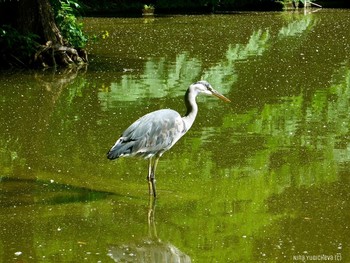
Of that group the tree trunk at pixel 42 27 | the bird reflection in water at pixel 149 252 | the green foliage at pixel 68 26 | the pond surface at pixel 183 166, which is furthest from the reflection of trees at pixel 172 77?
the bird reflection in water at pixel 149 252

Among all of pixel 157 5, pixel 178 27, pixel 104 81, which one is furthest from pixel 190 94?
pixel 157 5

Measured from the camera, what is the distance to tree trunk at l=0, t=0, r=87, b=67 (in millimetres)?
16969

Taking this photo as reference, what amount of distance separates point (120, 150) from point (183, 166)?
179 centimetres

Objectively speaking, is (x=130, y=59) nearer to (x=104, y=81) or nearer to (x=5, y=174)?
(x=104, y=81)

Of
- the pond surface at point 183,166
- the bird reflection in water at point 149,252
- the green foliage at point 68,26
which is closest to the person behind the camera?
the bird reflection in water at point 149,252

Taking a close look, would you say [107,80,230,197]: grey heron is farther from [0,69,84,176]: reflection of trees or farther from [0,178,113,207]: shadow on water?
[0,69,84,176]: reflection of trees

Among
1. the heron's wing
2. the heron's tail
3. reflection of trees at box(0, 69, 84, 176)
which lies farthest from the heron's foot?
reflection of trees at box(0, 69, 84, 176)

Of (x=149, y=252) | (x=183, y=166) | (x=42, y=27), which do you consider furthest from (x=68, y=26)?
(x=149, y=252)

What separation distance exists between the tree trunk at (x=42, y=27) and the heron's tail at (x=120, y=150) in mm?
9253

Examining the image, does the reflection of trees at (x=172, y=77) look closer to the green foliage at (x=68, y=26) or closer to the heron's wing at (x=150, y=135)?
the green foliage at (x=68, y=26)

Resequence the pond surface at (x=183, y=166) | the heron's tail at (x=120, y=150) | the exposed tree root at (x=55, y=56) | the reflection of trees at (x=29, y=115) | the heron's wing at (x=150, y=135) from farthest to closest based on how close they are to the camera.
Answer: the exposed tree root at (x=55, y=56)
the reflection of trees at (x=29, y=115)
the heron's wing at (x=150, y=135)
the heron's tail at (x=120, y=150)
the pond surface at (x=183, y=166)

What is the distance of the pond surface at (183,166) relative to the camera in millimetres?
7242

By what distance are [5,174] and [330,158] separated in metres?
4.02

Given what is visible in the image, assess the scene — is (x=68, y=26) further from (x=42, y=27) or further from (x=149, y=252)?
(x=149, y=252)
